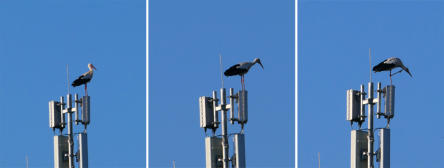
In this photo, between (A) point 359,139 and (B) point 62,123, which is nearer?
(A) point 359,139

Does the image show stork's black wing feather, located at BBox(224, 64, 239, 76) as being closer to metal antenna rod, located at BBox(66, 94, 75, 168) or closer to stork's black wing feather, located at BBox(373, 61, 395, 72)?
stork's black wing feather, located at BBox(373, 61, 395, 72)

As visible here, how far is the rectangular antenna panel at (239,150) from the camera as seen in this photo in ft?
158

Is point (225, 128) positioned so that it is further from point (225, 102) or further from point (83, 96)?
A: point (83, 96)

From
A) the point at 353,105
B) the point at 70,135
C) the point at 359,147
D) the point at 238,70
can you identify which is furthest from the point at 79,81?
the point at 359,147

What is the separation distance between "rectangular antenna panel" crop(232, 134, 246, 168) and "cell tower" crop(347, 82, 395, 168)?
3.13 metres

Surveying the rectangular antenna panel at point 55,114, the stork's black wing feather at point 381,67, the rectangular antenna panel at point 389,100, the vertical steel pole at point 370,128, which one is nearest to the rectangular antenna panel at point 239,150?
the vertical steel pole at point 370,128

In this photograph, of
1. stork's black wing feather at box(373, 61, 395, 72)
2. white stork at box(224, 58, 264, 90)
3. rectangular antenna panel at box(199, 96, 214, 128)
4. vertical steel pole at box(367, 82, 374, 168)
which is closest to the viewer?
vertical steel pole at box(367, 82, 374, 168)

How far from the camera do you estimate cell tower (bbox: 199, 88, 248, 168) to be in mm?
48469

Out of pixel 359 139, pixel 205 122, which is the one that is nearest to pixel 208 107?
pixel 205 122

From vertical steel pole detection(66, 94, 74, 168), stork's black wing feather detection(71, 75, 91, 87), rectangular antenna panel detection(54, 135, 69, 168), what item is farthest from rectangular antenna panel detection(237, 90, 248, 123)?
rectangular antenna panel detection(54, 135, 69, 168)

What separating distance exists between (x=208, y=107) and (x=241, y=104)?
1310mm

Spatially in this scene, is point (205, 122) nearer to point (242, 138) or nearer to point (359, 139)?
point (242, 138)

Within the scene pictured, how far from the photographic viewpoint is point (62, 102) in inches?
2122

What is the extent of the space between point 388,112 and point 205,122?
223 inches
